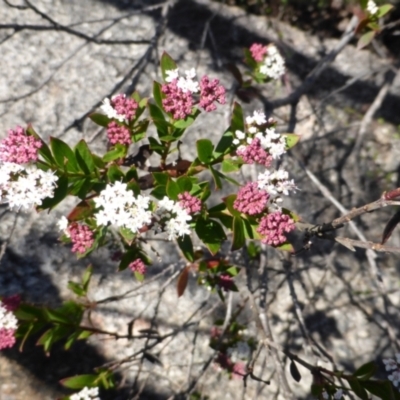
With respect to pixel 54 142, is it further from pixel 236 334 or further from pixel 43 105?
pixel 236 334

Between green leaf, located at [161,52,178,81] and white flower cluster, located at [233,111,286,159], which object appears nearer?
white flower cluster, located at [233,111,286,159]

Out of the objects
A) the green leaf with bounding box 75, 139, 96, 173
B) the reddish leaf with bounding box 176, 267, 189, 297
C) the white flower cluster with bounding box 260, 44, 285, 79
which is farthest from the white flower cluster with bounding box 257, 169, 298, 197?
the white flower cluster with bounding box 260, 44, 285, 79

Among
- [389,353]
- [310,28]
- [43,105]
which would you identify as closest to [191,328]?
[389,353]

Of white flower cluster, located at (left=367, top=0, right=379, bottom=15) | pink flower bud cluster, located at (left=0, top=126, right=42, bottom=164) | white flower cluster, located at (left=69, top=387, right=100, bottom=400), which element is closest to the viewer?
pink flower bud cluster, located at (left=0, top=126, right=42, bottom=164)

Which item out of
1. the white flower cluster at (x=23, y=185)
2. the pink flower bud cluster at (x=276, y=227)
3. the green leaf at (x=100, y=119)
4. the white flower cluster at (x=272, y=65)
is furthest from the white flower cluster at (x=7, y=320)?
the white flower cluster at (x=272, y=65)

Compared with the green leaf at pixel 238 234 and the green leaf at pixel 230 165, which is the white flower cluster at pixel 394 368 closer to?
the green leaf at pixel 238 234

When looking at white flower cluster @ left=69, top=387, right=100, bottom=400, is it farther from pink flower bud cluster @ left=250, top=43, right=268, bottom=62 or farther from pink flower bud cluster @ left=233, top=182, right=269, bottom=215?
pink flower bud cluster @ left=250, top=43, right=268, bottom=62

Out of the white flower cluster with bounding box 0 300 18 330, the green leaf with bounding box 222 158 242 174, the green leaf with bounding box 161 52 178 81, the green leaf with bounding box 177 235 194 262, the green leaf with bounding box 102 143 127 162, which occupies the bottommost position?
the white flower cluster with bounding box 0 300 18 330
